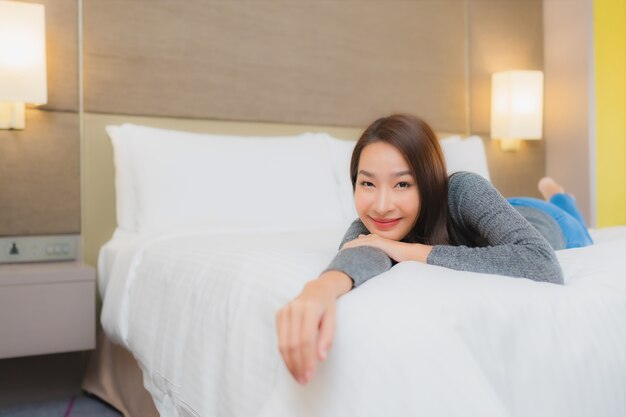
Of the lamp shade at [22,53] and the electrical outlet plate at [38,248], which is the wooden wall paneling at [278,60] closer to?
the lamp shade at [22,53]

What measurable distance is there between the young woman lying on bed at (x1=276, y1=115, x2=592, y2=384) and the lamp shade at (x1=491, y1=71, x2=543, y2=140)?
2.32 metres

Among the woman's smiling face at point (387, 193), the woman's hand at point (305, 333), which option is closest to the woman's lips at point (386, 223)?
the woman's smiling face at point (387, 193)

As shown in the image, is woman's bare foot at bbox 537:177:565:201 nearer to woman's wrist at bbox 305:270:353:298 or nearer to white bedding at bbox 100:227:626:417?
white bedding at bbox 100:227:626:417

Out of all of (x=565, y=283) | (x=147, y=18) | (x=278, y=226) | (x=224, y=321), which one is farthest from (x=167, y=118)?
(x=565, y=283)

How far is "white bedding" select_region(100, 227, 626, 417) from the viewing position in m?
A: 0.86

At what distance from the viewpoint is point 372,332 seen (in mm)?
886

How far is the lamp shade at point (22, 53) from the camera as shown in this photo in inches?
87.4

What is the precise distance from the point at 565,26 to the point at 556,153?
744 millimetres

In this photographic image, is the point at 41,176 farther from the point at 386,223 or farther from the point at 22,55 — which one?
the point at 386,223

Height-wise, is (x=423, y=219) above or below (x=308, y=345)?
above

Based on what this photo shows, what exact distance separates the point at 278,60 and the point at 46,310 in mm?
1518

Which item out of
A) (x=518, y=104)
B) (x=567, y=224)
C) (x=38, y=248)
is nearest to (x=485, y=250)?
(x=567, y=224)

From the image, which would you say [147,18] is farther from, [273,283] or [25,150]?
[273,283]

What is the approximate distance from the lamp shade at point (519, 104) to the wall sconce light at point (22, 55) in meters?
2.36
